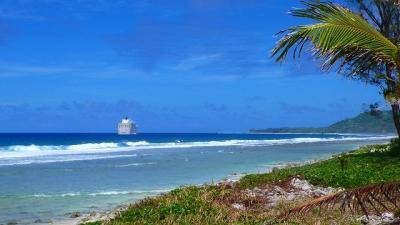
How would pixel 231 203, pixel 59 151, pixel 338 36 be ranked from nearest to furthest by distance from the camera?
pixel 338 36, pixel 231 203, pixel 59 151

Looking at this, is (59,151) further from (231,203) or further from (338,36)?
(338,36)

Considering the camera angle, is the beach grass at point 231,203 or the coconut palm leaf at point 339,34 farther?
the beach grass at point 231,203

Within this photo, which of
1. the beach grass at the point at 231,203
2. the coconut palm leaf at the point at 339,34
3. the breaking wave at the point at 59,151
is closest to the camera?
the coconut palm leaf at the point at 339,34

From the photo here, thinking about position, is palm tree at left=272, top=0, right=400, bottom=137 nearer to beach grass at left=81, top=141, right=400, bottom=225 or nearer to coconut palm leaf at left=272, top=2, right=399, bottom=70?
coconut palm leaf at left=272, top=2, right=399, bottom=70

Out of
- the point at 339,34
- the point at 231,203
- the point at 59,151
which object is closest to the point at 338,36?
the point at 339,34

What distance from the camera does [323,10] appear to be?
19.5 feet

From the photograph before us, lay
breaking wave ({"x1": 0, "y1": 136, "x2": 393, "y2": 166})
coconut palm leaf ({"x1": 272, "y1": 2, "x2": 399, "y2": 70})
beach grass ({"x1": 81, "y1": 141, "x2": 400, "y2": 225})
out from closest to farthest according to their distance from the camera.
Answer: coconut palm leaf ({"x1": 272, "y1": 2, "x2": 399, "y2": 70}), beach grass ({"x1": 81, "y1": 141, "x2": 400, "y2": 225}), breaking wave ({"x1": 0, "y1": 136, "x2": 393, "y2": 166})

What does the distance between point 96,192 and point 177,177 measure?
6.06 meters

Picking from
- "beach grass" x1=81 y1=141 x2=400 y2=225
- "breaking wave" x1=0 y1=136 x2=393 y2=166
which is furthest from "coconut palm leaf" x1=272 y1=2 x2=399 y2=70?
"breaking wave" x1=0 y1=136 x2=393 y2=166

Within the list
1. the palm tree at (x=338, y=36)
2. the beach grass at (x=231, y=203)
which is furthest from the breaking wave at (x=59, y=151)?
the palm tree at (x=338, y=36)

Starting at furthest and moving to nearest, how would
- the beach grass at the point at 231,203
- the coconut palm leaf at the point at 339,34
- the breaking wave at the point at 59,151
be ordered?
the breaking wave at the point at 59,151
the beach grass at the point at 231,203
the coconut palm leaf at the point at 339,34

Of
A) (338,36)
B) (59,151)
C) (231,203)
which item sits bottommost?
(231,203)

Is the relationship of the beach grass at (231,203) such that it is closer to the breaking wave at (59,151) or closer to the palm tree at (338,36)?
the palm tree at (338,36)

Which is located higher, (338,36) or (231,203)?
(338,36)
